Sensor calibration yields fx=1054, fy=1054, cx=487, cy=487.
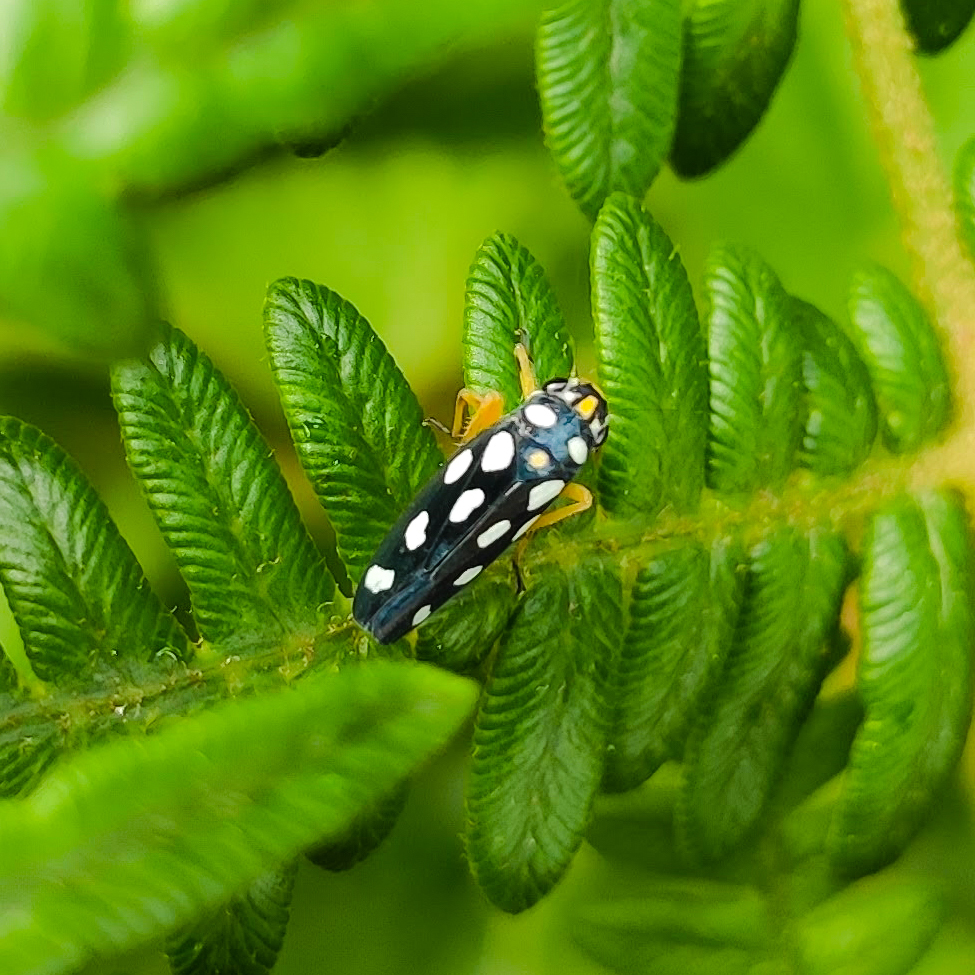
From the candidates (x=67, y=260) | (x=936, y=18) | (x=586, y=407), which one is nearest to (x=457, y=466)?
(x=586, y=407)

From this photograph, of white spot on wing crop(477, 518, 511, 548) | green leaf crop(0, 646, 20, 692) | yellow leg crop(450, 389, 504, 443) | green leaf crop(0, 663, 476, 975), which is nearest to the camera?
green leaf crop(0, 663, 476, 975)

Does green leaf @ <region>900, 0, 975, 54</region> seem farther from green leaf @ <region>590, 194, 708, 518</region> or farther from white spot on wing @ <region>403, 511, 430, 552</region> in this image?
white spot on wing @ <region>403, 511, 430, 552</region>

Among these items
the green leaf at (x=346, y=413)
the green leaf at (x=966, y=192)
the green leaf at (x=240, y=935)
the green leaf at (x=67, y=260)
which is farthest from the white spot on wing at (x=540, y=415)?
the green leaf at (x=966, y=192)

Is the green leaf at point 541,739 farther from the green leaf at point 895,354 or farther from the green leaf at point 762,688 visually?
the green leaf at point 895,354

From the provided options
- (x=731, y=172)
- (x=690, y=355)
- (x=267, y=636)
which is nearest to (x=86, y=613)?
(x=267, y=636)

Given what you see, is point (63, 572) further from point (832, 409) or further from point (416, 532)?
point (832, 409)

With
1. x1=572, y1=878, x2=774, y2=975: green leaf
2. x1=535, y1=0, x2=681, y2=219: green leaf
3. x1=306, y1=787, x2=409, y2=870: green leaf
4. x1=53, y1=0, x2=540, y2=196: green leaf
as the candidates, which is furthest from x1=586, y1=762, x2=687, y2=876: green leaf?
x1=53, y1=0, x2=540, y2=196: green leaf

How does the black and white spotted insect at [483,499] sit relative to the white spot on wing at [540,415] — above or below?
below
